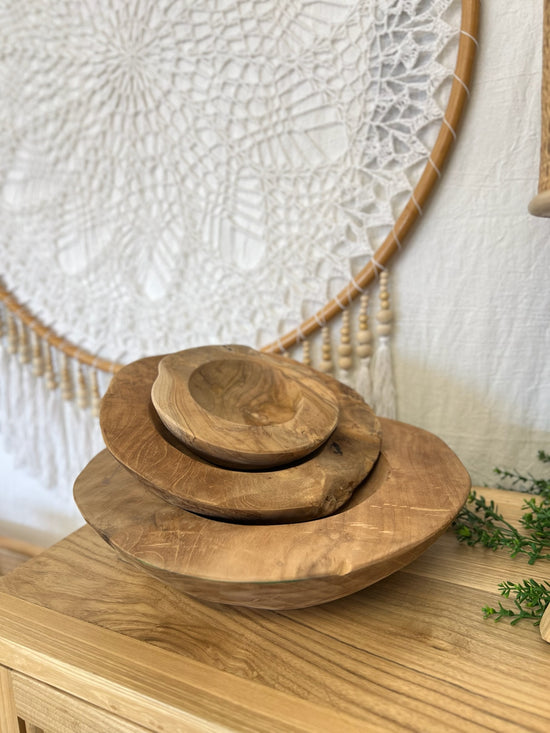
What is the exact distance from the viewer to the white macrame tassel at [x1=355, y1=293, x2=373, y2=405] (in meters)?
0.75

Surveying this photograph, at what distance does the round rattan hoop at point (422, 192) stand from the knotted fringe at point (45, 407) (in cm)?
39

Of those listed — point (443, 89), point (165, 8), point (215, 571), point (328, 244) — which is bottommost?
point (215, 571)

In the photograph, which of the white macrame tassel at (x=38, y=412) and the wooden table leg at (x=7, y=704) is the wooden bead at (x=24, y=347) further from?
the wooden table leg at (x=7, y=704)

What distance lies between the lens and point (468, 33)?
0.63m

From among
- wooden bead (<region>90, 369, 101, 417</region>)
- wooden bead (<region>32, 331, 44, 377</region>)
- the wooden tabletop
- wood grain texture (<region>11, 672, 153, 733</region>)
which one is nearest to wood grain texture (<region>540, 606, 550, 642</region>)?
the wooden tabletop

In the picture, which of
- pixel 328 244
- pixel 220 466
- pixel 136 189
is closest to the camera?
pixel 220 466

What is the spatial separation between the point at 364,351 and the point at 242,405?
0.83 feet

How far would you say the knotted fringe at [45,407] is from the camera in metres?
1.01

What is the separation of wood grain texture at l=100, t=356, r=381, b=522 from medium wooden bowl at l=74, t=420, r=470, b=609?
0.01m

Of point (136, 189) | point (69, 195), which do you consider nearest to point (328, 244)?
point (136, 189)

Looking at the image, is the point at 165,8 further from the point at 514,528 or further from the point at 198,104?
the point at 514,528

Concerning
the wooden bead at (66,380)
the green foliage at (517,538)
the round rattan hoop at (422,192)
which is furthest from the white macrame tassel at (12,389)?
the green foliage at (517,538)

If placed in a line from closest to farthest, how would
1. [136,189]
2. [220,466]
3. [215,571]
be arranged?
[215,571] → [220,466] → [136,189]

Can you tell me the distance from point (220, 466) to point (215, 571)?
0.39ft
